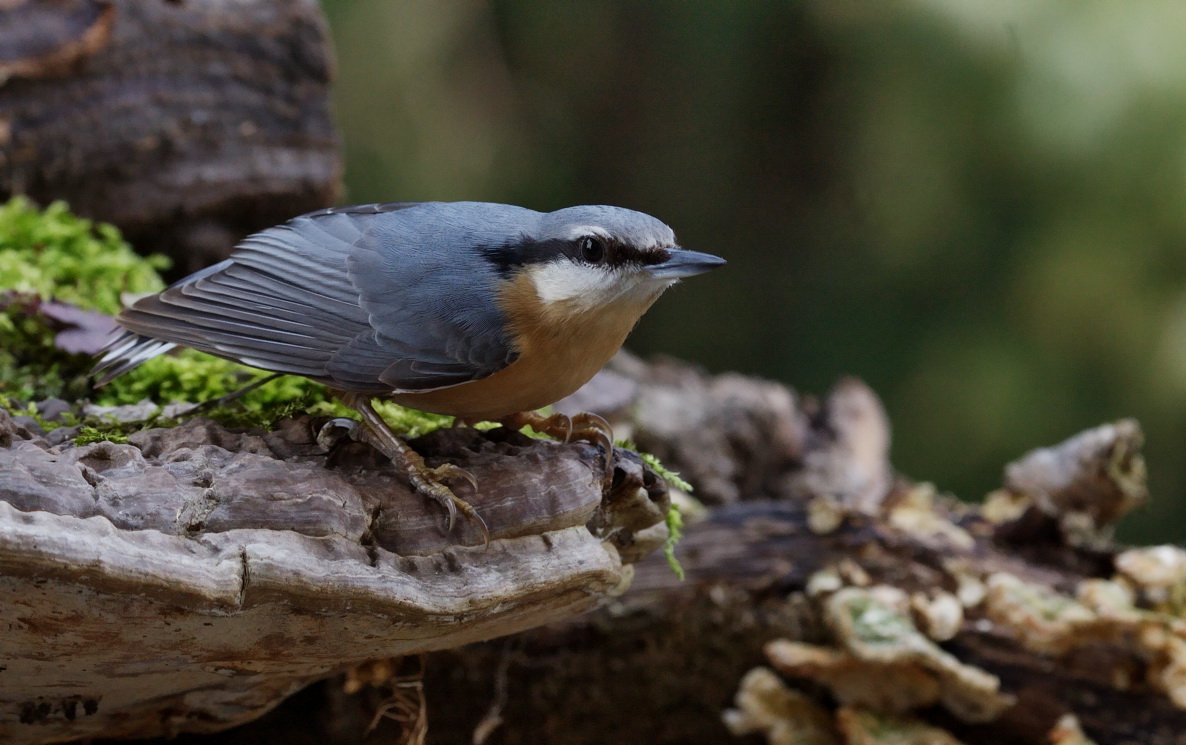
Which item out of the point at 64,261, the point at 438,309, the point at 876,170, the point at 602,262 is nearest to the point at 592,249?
the point at 602,262

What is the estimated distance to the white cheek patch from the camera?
1.49 m

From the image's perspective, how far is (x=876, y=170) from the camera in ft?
13.8

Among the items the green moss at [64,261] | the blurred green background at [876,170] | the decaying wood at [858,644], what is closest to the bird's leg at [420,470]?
the decaying wood at [858,644]

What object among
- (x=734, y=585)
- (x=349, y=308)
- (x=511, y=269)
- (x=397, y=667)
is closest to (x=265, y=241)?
(x=349, y=308)

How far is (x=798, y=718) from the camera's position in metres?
2.04

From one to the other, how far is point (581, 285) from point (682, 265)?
15cm

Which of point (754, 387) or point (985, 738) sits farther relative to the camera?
point (754, 387)

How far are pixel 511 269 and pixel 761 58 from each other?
2980 millimetres

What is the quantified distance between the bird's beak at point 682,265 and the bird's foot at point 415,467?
0.41 metres

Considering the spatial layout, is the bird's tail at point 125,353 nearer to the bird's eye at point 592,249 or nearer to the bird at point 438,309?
the bird at point 438,309

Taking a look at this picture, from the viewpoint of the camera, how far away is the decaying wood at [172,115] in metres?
2.34

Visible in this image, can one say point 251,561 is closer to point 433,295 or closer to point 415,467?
point 415,467

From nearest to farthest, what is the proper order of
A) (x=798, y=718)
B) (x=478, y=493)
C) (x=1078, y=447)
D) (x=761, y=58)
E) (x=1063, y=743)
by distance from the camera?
(x=478, y=493) → (x=1063, y=743) → (x=798, y=718) → (x=1078, y=447) → (x=761, y=58)

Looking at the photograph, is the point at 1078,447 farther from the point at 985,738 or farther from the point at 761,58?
the point at 761,58
